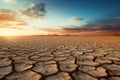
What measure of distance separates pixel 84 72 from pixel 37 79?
658mm

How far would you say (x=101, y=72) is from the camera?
168 centimetres

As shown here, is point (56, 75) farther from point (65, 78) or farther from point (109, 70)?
point (109, 70)

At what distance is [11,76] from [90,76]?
1012 millimetres

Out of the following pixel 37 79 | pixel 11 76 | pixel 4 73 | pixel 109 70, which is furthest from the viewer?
pixel 109 70

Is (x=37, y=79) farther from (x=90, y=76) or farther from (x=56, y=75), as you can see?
(x=90, y=76)

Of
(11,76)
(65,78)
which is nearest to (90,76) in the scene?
(65,78)

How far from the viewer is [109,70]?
1781 mm

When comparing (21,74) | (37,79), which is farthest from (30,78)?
(21,74)

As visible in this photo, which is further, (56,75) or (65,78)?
(56,75)

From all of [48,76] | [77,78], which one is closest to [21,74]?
[48,76]

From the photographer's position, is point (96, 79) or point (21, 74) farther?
point (21, 74)

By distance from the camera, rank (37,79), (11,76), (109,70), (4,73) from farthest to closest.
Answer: (109,70) → (4,73) → (11,76) → (37,79)

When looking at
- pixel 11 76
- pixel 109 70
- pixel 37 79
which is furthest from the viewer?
pixel 109 70

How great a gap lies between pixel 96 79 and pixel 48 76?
1.97 feet
